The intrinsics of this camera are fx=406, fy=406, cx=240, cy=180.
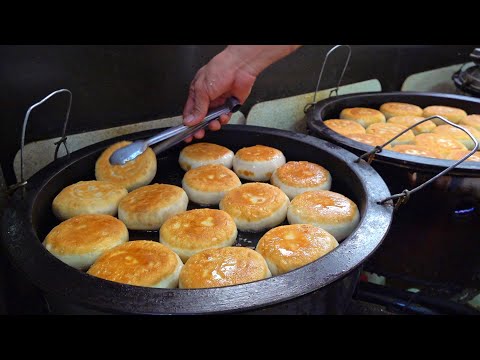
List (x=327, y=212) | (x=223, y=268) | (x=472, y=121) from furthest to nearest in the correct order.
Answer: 1. (x=472, y=121)
2. (x=327, y=212)
3. (x=223, y=268)

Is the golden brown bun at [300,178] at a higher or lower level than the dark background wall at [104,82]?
lower

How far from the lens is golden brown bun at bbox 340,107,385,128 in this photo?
9.66 feet

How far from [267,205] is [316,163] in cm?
56

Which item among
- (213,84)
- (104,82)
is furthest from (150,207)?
(104,82)

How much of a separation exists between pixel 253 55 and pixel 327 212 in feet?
3.12

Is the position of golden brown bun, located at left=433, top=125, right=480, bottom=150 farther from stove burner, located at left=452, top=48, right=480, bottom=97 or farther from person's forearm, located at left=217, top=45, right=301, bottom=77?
person's forearm, located at left=217, top=45, right=301, bottom=77

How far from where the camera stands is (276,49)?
2.16 metres

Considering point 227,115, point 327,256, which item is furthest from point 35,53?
point 327,256

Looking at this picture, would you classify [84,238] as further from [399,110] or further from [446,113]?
→ [446,113]

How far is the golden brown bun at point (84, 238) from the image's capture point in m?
1.61

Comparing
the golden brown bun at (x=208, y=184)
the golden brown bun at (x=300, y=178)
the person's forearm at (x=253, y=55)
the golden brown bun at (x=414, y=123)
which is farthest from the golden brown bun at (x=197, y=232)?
the golden brown bun at (x=414, y=123)

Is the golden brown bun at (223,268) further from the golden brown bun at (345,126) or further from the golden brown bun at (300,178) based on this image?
the golden brown bun at (345,126)

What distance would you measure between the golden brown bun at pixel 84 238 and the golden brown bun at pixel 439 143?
74.8 inches

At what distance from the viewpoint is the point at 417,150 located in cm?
243
